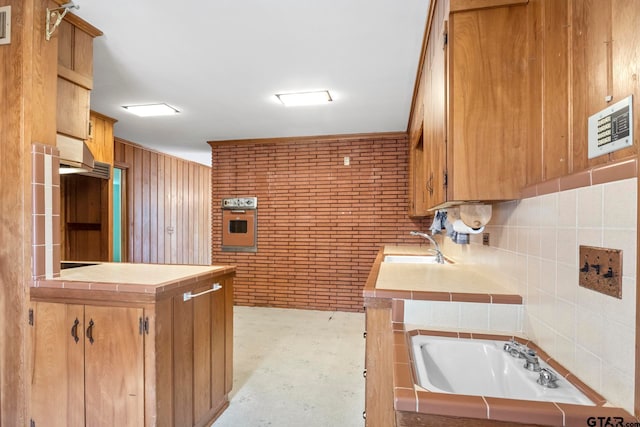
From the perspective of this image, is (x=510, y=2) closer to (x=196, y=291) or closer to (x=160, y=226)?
(x=196, y=291)

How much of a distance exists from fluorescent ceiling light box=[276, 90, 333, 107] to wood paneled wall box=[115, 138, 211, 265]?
318 centimetres

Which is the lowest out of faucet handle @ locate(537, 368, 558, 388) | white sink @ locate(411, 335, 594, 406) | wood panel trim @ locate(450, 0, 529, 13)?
white sink @ locate(411, 335, 594, 406)

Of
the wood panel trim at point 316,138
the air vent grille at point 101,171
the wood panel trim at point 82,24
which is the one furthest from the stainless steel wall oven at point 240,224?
the wood panel trim at point 82,24

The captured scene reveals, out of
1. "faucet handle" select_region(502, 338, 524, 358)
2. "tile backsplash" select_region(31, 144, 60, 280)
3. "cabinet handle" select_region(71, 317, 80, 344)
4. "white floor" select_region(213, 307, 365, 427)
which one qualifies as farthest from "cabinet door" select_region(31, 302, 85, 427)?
"faucet handle" select_region(502, 338, 524, 358)

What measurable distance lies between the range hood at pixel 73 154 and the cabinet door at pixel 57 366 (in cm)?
92

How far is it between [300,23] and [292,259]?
351 centimetres

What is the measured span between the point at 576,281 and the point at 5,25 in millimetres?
2946

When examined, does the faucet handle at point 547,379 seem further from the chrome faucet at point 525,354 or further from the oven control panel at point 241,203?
the oven control panel at point 241,203

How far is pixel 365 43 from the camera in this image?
2.34 m

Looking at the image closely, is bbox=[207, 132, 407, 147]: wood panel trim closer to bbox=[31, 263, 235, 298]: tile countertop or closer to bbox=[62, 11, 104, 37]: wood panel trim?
bbox=[62, 11, 104, 37]: wood panel trim

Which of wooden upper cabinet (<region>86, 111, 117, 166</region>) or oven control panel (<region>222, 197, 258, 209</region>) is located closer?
wooden upper cabinet (<region>86, 111, 117, 166</region>)

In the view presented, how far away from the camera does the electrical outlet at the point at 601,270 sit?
2.66 ft

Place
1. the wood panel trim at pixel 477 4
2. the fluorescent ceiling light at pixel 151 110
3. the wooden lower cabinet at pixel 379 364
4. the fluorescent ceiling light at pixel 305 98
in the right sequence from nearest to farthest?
the wood panel trim at pixel 477 4 < the wooden lower cabinet at pixel 379 364 < the fluorescent ceiling light at pixel 305 98 < the fluorescent ceiling light at pixel 151 110

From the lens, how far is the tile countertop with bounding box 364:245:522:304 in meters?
1.44
